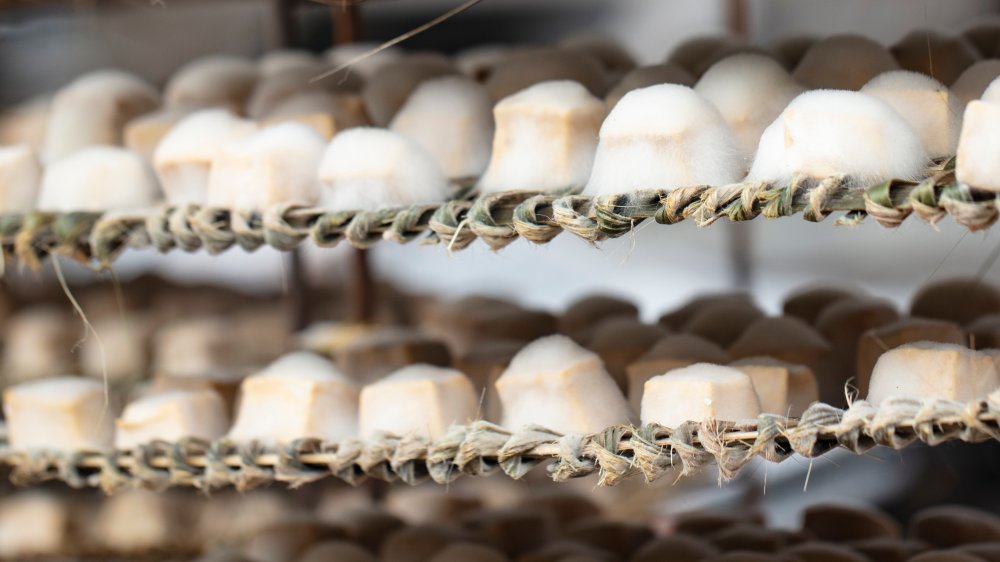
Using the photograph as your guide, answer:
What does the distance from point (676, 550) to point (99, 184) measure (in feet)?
2.57

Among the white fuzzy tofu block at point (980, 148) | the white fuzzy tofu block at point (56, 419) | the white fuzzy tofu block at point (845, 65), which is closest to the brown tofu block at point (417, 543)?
the white fuzzy tofu block at point (56, 419)

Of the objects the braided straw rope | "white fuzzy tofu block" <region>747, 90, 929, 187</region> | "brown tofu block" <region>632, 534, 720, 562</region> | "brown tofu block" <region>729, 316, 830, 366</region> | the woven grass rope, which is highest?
"white fuzzy tofu block" <region>747, 90, 929, 187</region>

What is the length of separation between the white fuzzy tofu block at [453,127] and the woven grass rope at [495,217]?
10 centimetres

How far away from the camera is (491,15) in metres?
2.80

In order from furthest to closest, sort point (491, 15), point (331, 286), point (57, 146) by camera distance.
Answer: point (491, 15)
point (331, 286)
point (57, 146)

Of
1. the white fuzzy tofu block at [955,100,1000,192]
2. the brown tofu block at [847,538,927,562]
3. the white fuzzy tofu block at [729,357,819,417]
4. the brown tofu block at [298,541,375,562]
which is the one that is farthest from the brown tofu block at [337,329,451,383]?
the white fuzzy tofu block at [955,100,1000,192]

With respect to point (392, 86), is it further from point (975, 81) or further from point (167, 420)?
point (975, 81)

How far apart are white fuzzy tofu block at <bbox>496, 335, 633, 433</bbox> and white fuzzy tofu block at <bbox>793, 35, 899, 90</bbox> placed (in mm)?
360

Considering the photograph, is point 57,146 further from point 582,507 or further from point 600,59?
point 582,507

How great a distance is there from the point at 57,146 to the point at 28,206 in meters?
0.16

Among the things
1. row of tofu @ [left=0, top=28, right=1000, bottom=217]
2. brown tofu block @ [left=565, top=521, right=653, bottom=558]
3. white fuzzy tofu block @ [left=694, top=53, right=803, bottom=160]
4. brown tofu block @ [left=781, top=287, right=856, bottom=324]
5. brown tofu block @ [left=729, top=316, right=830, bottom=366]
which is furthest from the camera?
brown tofu block @ [left=781, top=287, right=856, bottom=324]

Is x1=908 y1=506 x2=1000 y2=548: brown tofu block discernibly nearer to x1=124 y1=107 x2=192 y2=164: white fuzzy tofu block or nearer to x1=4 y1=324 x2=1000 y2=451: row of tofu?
x1=4 y1=324 x2=1000 y2=451: row of tofu

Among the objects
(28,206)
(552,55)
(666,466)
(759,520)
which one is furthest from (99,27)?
(666,466)

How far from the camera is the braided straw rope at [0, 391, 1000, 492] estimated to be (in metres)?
0.93
